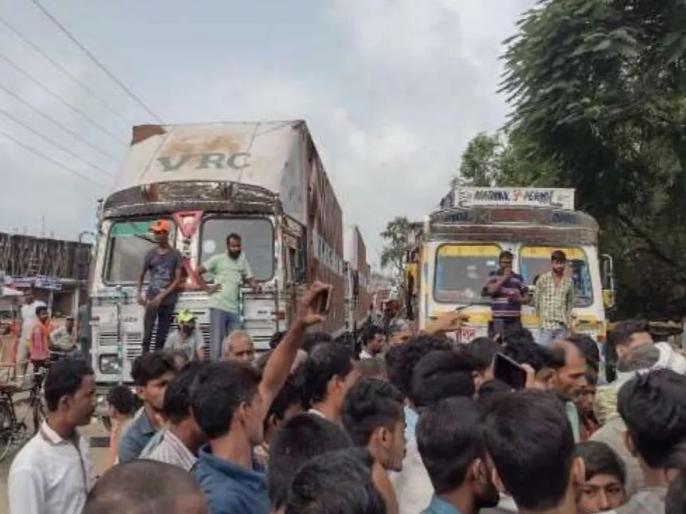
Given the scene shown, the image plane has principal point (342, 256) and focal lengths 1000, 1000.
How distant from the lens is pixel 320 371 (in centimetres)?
420

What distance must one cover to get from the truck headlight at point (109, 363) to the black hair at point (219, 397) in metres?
7.50

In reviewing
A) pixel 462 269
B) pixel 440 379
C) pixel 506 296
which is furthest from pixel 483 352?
pixel 462 269

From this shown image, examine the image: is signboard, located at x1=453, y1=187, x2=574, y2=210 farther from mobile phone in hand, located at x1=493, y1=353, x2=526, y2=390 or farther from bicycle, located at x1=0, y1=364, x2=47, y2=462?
mobile phone in hand, located at x1=493, y1=353, x2=526, y2=390

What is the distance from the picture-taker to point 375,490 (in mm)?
2246

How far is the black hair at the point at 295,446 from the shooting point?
284cm

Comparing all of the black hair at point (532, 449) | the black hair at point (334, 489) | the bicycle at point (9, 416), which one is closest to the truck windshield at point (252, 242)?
the bicycle at point (9, 416)

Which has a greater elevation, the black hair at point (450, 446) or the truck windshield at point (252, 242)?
the truck windshield at point (252, 242)

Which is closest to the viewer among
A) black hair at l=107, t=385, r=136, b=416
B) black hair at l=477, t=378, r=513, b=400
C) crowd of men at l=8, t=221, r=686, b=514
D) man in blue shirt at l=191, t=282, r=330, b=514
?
crowd of men at l=8, t=221, r=686, b=514

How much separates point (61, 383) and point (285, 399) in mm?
943

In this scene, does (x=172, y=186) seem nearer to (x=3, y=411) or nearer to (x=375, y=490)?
(x=3, y=411)

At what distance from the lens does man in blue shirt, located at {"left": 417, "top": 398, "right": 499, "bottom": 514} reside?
289 centimetres

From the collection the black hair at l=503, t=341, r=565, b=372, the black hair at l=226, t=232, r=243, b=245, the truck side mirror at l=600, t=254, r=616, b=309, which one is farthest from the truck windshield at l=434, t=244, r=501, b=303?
the black hair at l=503, t=341, r=565, b=372

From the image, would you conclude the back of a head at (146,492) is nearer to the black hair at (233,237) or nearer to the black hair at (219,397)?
the black hair at (219,397)

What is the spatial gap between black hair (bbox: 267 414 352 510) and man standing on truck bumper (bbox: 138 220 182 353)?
6.75 metres
